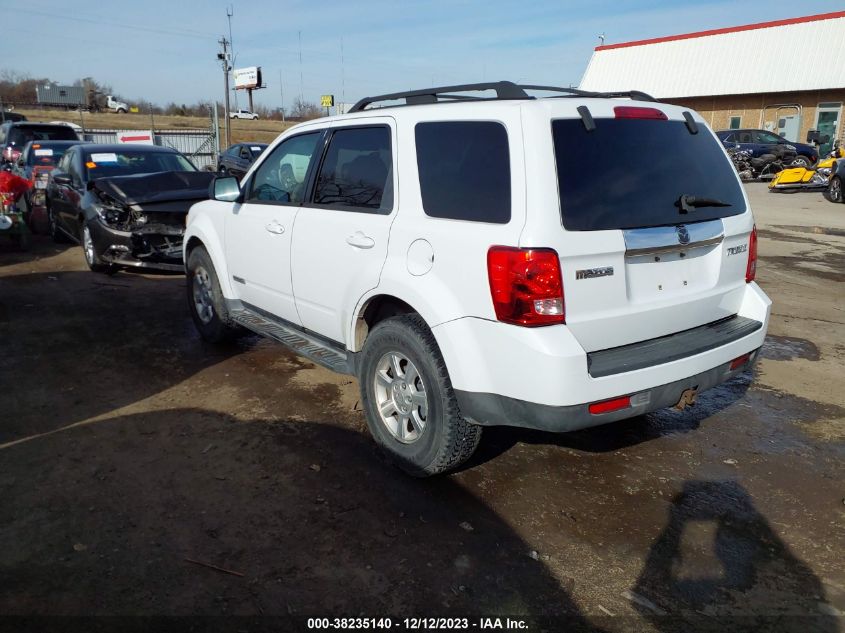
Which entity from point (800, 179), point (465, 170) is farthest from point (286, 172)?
point (800, 179)

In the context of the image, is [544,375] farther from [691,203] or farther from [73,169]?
[73,169]

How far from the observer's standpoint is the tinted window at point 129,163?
31.2 ft

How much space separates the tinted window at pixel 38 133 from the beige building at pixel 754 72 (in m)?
32.1

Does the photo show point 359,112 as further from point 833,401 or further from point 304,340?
point 833,401

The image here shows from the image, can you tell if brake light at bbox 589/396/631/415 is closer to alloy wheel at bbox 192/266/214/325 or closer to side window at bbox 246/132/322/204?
side window at bbox 246/132/322/204

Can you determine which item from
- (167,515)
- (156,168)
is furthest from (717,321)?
(156,168)

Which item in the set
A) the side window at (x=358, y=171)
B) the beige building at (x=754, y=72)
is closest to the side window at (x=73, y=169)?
the side window at (x=358, y=171)

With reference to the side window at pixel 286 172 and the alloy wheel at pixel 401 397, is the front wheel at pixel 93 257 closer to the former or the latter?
the side window at pixel 286 172

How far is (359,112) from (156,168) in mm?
6819

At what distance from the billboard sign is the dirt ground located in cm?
6422

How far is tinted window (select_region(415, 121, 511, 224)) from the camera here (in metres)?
3.09

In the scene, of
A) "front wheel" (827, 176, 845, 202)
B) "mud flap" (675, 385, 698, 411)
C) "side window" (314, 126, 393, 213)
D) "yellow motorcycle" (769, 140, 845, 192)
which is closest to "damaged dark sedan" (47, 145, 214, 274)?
"side window" (314, 126, 393, 213)

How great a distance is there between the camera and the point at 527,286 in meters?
2.91

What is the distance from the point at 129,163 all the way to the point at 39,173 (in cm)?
450
